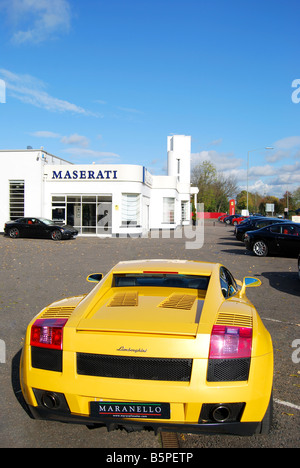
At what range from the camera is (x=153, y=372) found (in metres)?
2.78

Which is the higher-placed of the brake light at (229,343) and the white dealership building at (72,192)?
the white dealership building at (72,192)

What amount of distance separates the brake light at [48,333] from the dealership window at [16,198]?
94.0 feet

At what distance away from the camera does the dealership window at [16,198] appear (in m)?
30.4

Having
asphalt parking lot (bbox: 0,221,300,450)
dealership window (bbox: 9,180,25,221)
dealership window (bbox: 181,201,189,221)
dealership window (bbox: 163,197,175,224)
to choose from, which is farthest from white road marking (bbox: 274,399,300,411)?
dealership window (bbox: 181,201,189,221)

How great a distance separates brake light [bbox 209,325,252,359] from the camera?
9.15 feet

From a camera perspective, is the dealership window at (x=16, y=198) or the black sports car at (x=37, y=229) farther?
the dealership window at (x=16, y=198)

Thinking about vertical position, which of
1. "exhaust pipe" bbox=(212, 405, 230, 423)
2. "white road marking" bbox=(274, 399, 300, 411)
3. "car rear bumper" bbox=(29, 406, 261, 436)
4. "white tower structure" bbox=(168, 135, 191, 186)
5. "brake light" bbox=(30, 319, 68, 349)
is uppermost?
"white tower structure" bbox=(168, 135, 191, 186)

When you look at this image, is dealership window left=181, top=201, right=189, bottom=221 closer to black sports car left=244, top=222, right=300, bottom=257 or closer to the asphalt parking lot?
black sports car left=244, top=222, right=300, bottom=257

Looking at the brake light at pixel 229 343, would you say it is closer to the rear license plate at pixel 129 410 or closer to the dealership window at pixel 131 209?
the rear license plate at pixel 129 410

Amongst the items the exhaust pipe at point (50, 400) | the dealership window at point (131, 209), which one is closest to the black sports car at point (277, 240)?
the dealership window at point (131, 209)

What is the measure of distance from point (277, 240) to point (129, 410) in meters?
15.9
